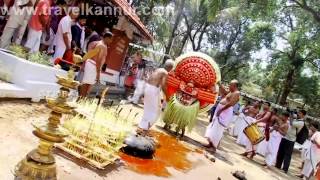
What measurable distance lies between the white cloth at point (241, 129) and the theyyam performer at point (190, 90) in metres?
3.76

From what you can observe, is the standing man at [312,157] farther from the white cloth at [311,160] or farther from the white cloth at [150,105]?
the white cloth at [150,105]

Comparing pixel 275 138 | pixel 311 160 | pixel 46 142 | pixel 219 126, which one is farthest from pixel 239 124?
pixel 46 142

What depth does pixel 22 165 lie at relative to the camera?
118 inches

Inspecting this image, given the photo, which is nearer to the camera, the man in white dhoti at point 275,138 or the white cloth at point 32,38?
the white cloth at point 32,38

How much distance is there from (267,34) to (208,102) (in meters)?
20.8

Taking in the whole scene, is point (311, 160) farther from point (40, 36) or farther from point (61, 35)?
point (40, 36)

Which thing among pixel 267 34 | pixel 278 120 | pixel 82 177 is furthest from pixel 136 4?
pixel 82 177

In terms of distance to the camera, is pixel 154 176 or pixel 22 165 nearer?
pixel 22 165

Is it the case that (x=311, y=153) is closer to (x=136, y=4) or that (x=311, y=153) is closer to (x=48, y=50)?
(x=48, y=50)

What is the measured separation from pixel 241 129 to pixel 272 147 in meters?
3.65

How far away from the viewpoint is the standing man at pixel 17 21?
797cm

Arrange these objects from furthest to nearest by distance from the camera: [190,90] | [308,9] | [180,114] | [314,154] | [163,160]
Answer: [308,9] < [314,154] < [190,90] < [180,114] < [163,160]

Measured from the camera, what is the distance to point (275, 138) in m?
11.5

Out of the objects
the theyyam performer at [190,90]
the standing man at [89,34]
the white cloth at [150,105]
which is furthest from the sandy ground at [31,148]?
the standing man at [89,34]
